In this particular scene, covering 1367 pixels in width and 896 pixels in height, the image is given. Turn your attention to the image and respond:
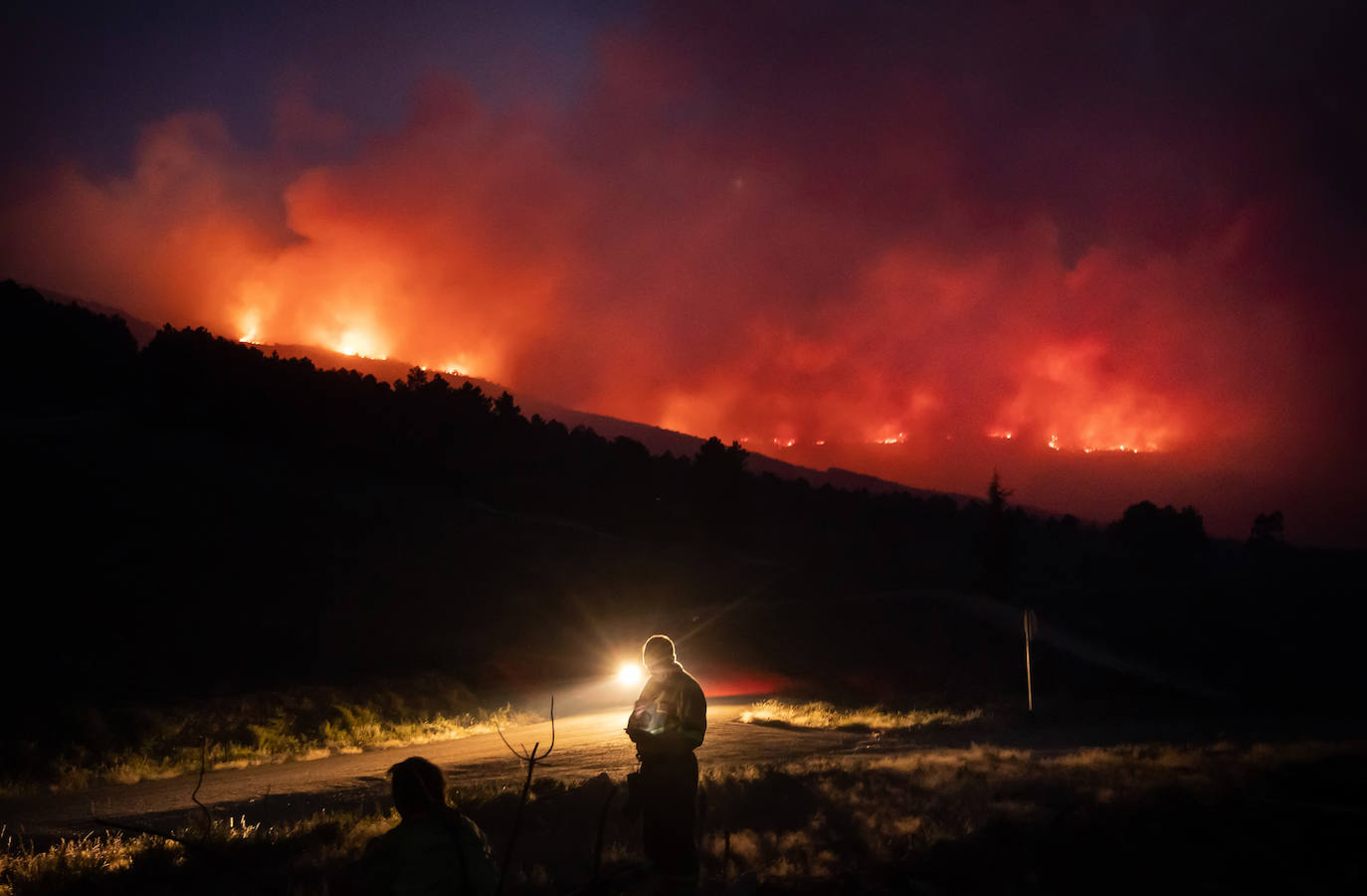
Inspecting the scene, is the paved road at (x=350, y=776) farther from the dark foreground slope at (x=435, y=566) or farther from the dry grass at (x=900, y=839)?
the dark foreground slope at (x=435, y=566)

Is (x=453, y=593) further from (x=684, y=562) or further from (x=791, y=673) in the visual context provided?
(x=684, y=562)

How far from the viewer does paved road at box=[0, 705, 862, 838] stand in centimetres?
1223

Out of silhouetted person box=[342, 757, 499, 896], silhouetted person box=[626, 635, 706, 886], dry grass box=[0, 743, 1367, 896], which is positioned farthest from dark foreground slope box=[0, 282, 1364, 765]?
silhouetted person box=[342, 757, 499, 896]

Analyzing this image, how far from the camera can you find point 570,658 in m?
37.6

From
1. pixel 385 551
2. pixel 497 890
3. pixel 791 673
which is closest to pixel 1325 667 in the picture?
pixel 791 673

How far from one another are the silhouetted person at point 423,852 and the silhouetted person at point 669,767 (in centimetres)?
229

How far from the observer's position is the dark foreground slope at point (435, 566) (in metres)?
32.6

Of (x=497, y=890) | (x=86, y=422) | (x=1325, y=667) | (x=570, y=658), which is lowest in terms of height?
(x=1325, y=667)

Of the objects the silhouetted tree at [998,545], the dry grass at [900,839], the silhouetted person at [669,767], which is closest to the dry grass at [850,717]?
the dry grass at [900,839]

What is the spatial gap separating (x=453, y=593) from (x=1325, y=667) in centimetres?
4974

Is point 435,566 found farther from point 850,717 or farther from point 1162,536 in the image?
point 1162,536

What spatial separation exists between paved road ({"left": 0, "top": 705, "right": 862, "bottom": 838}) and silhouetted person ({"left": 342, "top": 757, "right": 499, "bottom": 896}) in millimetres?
8860

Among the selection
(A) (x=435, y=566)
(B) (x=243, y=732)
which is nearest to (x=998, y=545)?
(A) (x=435, y=566)

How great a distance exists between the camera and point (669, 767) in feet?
21.6
